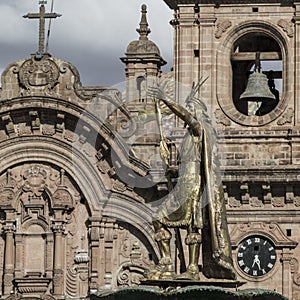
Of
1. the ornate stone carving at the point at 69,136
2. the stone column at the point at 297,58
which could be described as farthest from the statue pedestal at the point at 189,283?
the ornate stone carving at the point at 69,136

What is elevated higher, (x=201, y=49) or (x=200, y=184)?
(x=201, y=49)

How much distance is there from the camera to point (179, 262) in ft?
153

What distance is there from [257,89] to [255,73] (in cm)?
46

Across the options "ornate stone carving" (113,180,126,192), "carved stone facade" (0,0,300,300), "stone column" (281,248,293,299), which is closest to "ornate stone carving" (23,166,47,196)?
"carved stone facade" (0,0,300,300)

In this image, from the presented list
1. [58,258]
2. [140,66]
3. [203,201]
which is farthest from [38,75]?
[203,201]

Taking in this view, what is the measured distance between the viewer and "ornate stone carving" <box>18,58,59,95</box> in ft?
157

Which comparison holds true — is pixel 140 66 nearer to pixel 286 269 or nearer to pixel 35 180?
pixel 35 180

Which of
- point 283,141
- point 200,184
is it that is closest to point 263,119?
point 283,141

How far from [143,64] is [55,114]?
2.43 meters

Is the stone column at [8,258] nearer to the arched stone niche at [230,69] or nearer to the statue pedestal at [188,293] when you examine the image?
the arched stone niche at [230,69]

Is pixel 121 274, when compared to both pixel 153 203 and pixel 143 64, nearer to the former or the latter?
pixel 153 203

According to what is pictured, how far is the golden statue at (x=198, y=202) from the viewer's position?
3881cm

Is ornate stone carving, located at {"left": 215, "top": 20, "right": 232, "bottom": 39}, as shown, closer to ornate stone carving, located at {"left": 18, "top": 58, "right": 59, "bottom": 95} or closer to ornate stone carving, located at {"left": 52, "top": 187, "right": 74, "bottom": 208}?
ornate stone carving, located at {"left": 18, "top": 58, "right": 59, "bottom": 95}

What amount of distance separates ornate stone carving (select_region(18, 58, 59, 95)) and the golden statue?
8327mm
